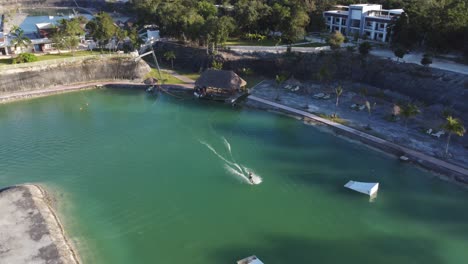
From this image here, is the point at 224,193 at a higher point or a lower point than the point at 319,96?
lower

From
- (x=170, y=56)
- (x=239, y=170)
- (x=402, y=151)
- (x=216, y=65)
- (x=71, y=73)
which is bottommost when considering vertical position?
(x=239, y=170)

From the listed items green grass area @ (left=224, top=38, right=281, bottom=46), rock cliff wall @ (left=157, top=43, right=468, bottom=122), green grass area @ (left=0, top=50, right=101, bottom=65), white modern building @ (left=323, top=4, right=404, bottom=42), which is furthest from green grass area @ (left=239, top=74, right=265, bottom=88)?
green grass area @ (left=0, top=50, right=101, bottom=65)

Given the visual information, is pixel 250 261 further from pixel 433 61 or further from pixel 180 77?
pixel 433 61

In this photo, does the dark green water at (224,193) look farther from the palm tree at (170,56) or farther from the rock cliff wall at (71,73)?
the palm tree at (170,56)

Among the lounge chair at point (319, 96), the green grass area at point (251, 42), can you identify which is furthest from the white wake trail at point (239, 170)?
the green grass area at point (251, 42)

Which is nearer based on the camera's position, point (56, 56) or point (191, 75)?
point (191, 75)

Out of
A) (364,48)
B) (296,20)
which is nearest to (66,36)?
(296,20)
